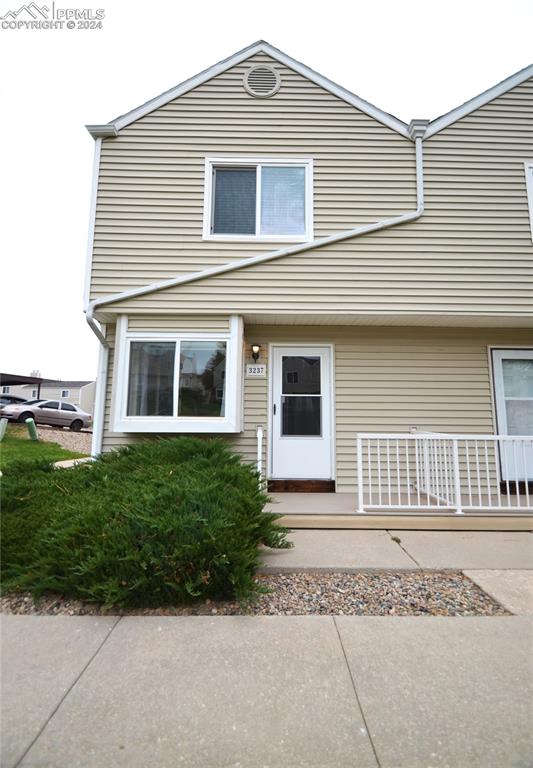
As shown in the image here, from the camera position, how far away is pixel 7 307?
10.3 feet

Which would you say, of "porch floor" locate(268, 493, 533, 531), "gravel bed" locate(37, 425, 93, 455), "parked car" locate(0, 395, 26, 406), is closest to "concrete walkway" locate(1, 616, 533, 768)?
"porch floor" locate(268, 493, 533, 531)

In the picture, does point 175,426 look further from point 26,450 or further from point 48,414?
point 48,414

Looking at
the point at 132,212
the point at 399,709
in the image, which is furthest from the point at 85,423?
the point at 399,709

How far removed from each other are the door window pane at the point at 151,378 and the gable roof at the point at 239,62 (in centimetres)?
309

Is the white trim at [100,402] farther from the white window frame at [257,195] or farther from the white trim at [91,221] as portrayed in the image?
the white window frame at [257,195]

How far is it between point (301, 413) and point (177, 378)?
184cm

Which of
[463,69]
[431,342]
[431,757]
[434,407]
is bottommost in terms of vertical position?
[431,757]

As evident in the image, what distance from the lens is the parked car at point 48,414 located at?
1571cm

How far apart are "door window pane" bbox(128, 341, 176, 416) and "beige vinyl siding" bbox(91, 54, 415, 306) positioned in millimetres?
893

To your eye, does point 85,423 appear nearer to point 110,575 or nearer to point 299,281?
point 299,281

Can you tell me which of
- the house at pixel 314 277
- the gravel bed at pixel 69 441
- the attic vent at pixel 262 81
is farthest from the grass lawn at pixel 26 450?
the attic vent at pixel 262 81

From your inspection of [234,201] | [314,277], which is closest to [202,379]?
[314,277]

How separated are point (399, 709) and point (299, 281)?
4.46 metres

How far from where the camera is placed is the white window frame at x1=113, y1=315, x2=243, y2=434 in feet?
16.4
